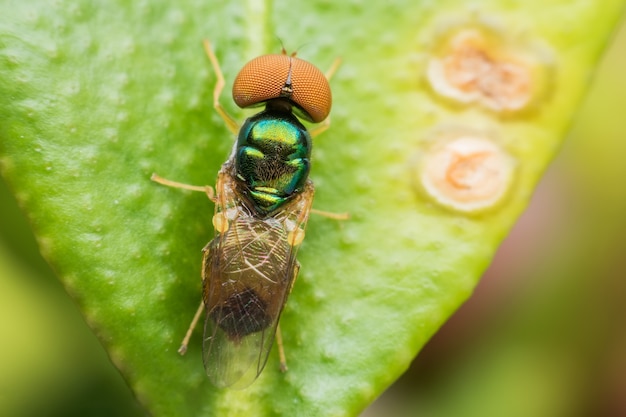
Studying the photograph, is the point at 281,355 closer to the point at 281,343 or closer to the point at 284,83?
the point at 281,343

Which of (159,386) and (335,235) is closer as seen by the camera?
(159,386)

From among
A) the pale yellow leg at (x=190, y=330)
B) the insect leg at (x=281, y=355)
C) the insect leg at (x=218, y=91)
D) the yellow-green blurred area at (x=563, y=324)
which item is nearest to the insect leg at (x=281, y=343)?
the insect leg at (x=281, y=355)

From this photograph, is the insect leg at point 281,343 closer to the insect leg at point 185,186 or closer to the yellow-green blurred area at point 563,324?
the insect leg at point 185,186

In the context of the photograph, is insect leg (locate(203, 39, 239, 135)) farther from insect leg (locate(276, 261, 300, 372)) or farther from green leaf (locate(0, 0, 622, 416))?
insect leg (locate(276, 261, 300, 372))

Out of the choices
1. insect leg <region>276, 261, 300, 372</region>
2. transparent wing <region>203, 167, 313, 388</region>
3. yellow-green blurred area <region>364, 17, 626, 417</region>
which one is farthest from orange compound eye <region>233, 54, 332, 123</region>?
yellow-green blurred area <region>364, 17, 626, 417</region>

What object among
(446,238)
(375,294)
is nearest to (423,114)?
(446,238)

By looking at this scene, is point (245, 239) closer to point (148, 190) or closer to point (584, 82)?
point (148, 190)
